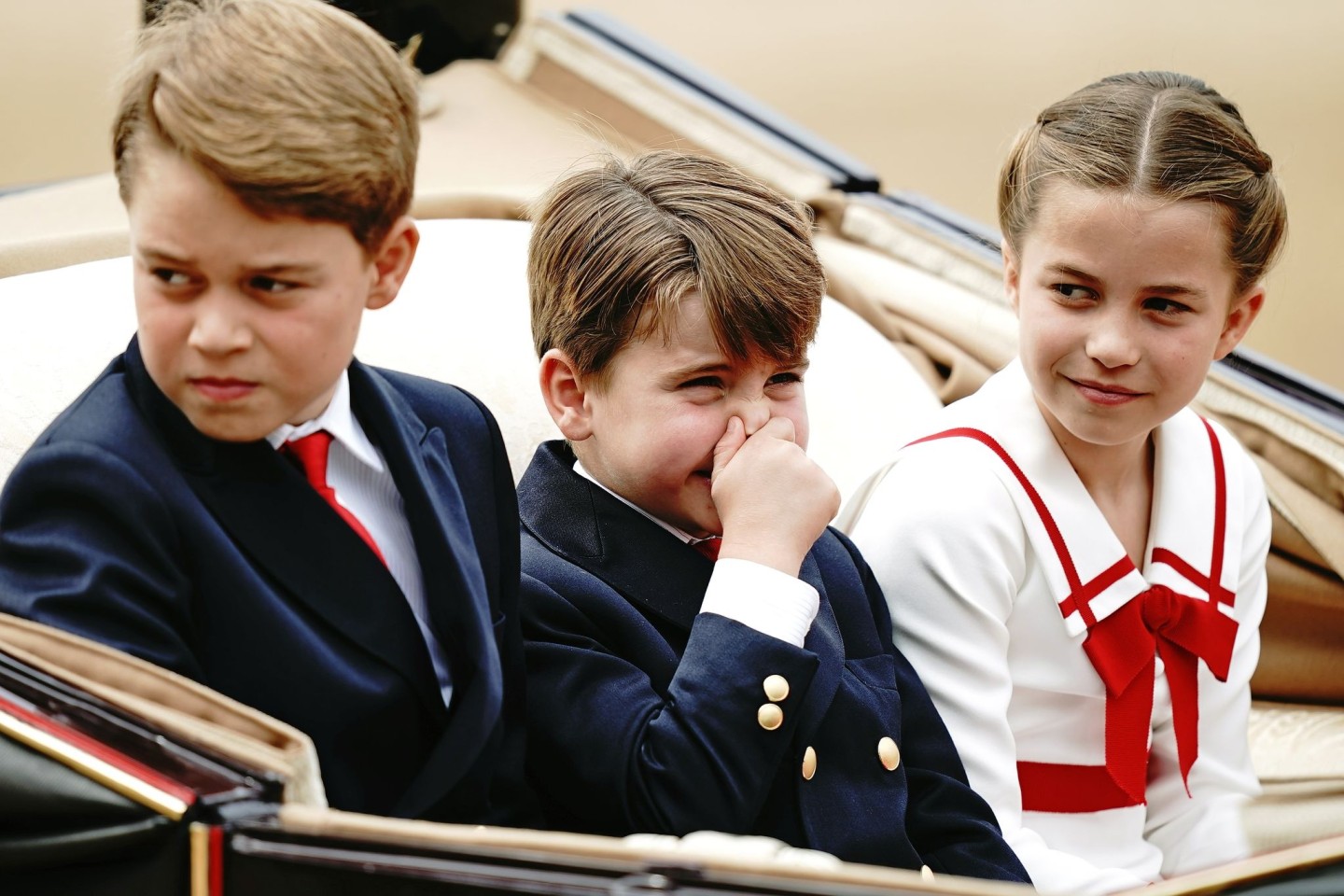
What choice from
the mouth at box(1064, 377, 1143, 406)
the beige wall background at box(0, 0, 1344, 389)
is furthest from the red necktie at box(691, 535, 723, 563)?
the beige wall background at box(0, 0, 1344, 389)

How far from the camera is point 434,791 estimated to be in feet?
3.39

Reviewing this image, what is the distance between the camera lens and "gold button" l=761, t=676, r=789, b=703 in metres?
1.11

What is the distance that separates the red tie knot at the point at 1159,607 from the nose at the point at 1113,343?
0.74ft

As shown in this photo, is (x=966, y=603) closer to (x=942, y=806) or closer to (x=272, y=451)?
(x=942, y=806)

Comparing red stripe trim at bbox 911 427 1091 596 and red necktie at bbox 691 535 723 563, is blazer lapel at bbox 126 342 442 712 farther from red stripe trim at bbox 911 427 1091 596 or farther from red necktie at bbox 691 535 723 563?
red stripe trim at bbox 911 427 1091 596

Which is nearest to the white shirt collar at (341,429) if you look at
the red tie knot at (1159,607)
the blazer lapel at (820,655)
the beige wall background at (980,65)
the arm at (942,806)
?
the blazer lapel at (820,655)

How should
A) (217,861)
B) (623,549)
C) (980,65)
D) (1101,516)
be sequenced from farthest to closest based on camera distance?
1. (980,65)
2. (1101,516)
3. (623,549)
4. (217,861)

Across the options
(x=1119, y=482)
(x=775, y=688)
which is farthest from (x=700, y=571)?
(x=1119, y=482)

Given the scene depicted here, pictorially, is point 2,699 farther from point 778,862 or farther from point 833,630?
point 833,630

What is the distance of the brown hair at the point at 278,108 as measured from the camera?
0.89 metres

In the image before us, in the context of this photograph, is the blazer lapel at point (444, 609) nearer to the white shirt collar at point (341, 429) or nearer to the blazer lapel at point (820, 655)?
the white shirt collar at point (341, 429)

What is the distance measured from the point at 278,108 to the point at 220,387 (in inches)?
6.4

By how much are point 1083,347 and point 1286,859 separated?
0.63m

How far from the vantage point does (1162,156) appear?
1.31 metres
